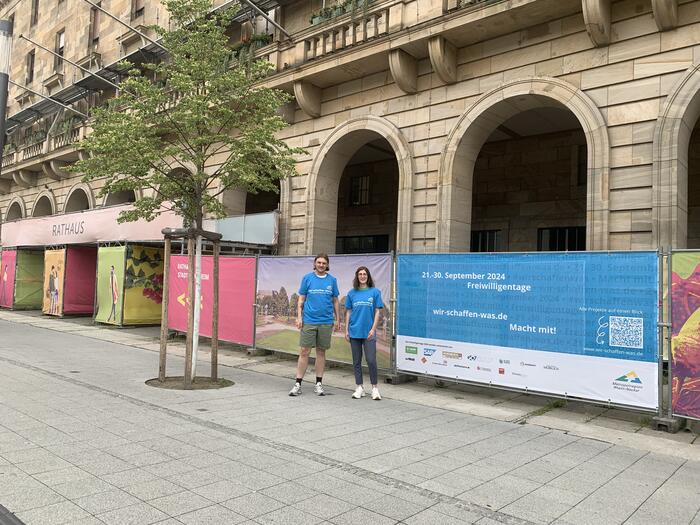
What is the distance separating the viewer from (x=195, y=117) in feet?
26.2

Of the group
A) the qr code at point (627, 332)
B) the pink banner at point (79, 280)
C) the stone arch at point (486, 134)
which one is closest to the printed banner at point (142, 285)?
the pink banner at point (79, 280)

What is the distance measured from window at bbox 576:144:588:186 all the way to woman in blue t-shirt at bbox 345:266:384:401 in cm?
1107

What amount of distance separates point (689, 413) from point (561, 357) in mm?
1521

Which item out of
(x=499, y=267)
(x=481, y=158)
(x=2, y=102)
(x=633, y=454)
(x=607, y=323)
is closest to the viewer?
(x=633, y=454)

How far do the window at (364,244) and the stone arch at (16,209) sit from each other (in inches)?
789

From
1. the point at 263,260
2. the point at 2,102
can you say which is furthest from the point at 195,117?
the point at 2,102

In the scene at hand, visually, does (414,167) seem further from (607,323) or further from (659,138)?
(607,323)

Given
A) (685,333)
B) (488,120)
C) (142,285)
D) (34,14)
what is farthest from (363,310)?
(34,14)

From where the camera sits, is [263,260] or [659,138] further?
[263,260]

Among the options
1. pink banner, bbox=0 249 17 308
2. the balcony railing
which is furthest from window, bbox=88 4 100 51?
the balcony railing

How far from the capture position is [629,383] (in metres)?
6.59

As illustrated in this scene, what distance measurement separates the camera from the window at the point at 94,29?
26859 millimetres

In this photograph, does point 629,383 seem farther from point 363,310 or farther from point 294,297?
point 294,297

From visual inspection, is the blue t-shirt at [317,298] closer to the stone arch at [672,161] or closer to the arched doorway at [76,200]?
the stone arch at [672,161]
